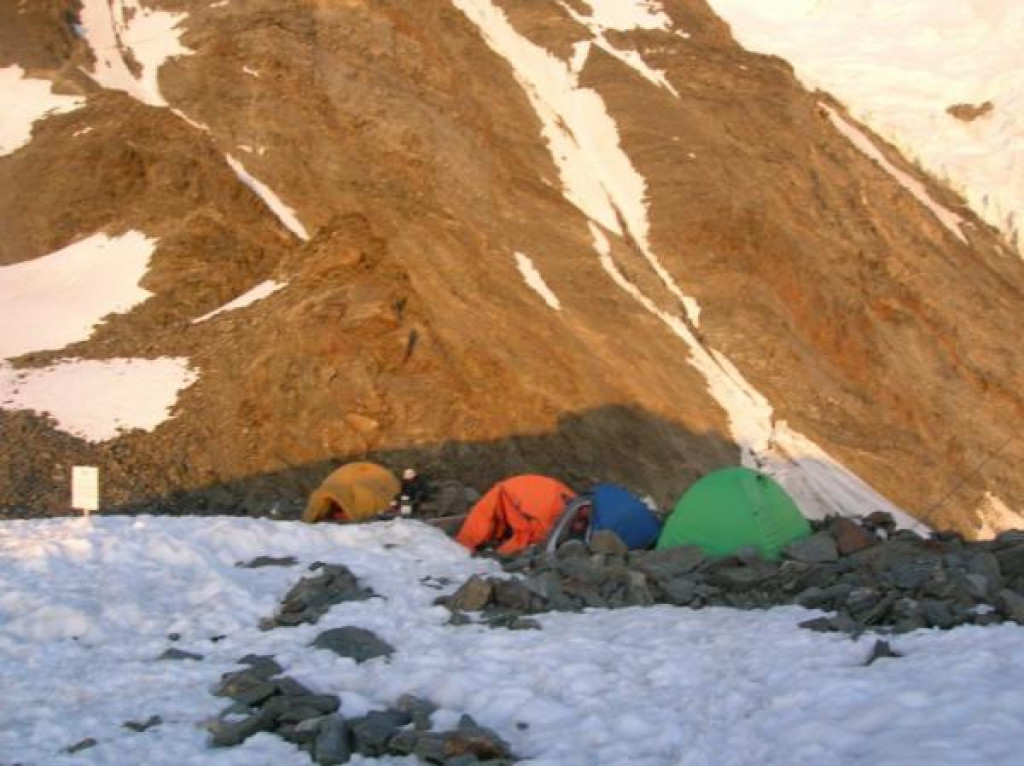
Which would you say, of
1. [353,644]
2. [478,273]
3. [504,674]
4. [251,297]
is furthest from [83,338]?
[504,674]

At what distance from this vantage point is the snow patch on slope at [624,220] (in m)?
29.6

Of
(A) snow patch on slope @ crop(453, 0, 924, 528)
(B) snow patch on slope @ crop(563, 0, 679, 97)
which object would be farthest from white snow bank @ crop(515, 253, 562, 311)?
(B) snow patch on slope @ crop(563, 0, 679, 97)

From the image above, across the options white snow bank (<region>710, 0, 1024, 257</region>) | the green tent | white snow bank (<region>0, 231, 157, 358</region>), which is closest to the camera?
the green tent

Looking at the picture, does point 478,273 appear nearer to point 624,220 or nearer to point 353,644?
point 624,220

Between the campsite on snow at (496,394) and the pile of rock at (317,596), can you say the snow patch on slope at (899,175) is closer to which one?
the campsite on snow at (496,394)

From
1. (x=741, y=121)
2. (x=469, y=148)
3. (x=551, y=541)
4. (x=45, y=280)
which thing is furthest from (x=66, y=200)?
(x=741, y=121)

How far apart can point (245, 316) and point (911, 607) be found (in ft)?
58.5

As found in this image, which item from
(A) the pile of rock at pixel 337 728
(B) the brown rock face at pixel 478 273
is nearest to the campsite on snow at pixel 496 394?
(A) the pile of rock at pixel 337 728

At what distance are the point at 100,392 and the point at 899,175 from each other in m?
43.0

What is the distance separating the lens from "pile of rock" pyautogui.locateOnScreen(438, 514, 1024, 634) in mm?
8320

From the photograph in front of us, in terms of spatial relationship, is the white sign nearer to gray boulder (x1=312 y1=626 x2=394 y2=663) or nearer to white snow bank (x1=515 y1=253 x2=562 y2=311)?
gray boulder (x1=312 y1=626 x2=394 y2=663)

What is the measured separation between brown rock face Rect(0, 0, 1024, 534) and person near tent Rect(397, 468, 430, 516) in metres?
2.25

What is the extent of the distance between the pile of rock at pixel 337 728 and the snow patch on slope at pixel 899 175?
4899cm

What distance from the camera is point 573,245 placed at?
3409 cm
